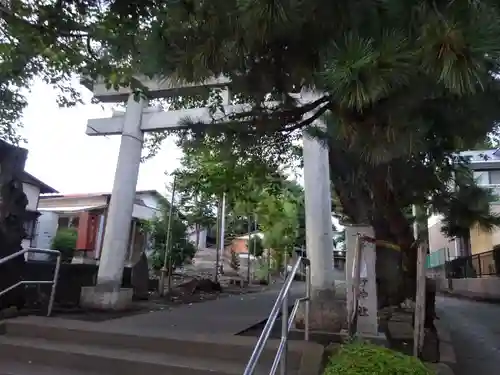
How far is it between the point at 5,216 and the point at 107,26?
9.23 ft

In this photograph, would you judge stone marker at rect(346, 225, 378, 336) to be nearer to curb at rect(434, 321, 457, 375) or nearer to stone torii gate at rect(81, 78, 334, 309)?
curb at rect(434, 321, 457, 375)

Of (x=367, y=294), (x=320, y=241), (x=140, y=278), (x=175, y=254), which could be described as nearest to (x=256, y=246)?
(x=175, y=254)

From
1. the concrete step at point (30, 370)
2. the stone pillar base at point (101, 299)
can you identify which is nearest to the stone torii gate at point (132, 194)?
the stone pillar base at point (101, 299)

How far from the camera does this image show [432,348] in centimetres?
409

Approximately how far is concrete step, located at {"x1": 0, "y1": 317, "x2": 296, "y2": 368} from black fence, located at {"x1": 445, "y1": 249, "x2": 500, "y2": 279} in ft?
35.8

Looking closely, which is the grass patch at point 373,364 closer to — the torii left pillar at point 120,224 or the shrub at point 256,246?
the torii left pillar at point 120,224

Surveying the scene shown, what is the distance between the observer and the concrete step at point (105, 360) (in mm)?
3600

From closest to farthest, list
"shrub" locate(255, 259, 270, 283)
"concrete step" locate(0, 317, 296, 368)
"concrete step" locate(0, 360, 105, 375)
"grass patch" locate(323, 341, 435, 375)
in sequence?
1. "grass patch" locate(323, 341, 435, 375)
2. "concrete step" locate(0, 360, 105, 375)
3. "concrete step" locate(0, 317, 296, 368)
4. "shrub" locate(255, 259, 270, 283)

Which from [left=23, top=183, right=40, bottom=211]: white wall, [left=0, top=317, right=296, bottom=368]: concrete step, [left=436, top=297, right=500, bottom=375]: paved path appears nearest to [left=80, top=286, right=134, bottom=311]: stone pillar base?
[left=0, top=317, right=296, bottom=368]: concrete step

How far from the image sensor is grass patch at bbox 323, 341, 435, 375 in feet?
7.93

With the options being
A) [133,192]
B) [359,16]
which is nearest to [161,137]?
[133,192]

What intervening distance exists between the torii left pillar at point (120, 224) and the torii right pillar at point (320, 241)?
286 cm

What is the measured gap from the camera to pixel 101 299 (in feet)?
22.1

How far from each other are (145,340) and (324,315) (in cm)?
216
